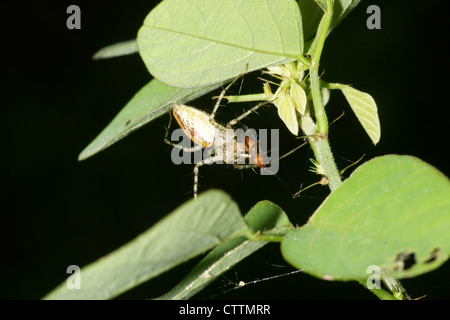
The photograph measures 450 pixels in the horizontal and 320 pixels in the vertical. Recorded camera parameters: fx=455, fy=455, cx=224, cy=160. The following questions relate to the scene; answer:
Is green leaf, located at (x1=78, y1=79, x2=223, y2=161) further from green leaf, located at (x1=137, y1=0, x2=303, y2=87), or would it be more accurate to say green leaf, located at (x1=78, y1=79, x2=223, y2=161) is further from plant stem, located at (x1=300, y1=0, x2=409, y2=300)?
plant stem, located at (x1=300, y1=0, x2=409, y2=300)

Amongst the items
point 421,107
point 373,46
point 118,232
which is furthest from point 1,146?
point 421,107

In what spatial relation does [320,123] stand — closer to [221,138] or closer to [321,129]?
[321,129]

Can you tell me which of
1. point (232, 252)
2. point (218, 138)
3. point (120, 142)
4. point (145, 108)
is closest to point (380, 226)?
point (232, 252)

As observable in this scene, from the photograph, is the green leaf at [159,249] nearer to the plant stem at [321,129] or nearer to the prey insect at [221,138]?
the plant stem at [321,129]

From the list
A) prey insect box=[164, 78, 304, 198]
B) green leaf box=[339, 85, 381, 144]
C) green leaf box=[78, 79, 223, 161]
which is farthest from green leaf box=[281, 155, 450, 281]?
prey insect box=[164, 78, 304, 198]

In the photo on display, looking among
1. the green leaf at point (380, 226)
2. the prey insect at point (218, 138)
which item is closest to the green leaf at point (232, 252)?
the green leaf at point (380, 226)

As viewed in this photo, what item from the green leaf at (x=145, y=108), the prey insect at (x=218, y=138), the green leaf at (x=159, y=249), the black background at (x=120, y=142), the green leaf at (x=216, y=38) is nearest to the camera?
the green leaf at (x=159, y=249)

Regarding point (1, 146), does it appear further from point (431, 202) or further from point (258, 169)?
point (431, 202)
